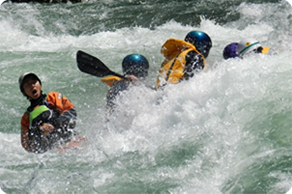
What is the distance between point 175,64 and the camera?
5.27 meters

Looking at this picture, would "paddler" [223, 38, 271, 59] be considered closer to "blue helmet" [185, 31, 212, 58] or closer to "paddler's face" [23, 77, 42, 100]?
"blue helmet" [185, 31, 212, 58]

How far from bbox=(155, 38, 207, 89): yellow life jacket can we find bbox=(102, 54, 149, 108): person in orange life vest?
24 cm

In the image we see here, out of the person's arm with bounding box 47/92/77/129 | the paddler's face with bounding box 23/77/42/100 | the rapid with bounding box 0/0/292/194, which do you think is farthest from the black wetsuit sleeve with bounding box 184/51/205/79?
the paddler's face with bounding box 23/77/42/100

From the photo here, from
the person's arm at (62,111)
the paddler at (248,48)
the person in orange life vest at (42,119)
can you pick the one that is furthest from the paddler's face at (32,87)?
the paddler at (248,48)

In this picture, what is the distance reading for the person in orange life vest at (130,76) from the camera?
16.4 feet

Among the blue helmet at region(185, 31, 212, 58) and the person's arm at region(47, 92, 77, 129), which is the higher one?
the blue helmet at region(185, 31, 212, 58)

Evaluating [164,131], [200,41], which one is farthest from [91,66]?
[164,131]

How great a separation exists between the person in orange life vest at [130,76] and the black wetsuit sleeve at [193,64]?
52 cm

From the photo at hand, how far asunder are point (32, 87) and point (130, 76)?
1.37 m

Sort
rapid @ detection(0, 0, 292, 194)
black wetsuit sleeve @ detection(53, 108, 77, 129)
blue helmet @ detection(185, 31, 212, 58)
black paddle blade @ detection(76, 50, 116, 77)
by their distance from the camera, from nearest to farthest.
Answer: rapid @ detection(0, 0, 292, 194) → black wetsuit sleeve @ detection(53, 108, 77, 129) → black paddle blade @ detection(76, 50, 116, 77) → blue helmet @ detection(185, 31, 212, 58)

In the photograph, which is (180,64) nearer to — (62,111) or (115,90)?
(115,90)

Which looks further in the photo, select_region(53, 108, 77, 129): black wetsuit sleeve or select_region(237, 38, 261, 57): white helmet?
select_region(237, 38, 261, 57): white helmet

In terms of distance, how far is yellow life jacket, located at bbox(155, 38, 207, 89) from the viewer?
5.20 m

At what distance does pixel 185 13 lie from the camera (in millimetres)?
9688
